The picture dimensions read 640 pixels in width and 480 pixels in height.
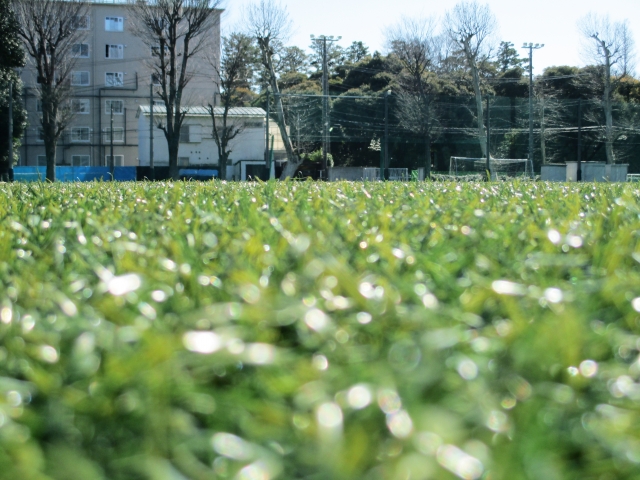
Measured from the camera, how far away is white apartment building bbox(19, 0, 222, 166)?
56656 mm

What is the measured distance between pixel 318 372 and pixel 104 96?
5995cm

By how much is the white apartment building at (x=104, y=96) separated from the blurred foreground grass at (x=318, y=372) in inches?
2253

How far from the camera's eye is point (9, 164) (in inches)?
1407

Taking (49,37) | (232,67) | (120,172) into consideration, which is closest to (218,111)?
(232,67)

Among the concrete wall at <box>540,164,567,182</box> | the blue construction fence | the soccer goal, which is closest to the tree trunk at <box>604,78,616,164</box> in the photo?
the soccer goal

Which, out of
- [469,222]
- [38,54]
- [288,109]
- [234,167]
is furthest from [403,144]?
[469,222]

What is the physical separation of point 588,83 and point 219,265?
2017 inches

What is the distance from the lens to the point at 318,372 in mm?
776

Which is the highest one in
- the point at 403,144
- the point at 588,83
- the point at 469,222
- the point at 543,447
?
the point at 588,83

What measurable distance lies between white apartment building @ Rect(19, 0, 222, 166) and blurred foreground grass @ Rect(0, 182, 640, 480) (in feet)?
188

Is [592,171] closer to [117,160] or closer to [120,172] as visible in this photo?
[120,172]

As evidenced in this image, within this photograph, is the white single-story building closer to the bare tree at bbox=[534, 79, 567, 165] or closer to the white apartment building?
the white apartment building

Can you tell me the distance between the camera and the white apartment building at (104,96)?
56.7 m

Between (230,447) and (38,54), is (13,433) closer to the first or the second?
(230,447)
